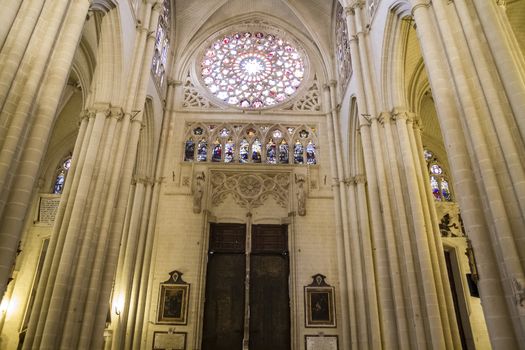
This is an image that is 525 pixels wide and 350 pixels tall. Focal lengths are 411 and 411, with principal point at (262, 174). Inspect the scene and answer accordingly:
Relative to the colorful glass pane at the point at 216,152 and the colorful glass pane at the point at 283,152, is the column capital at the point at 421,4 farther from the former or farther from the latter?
the colorful glass pane at the point at 216,152

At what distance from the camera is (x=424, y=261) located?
28.0ft

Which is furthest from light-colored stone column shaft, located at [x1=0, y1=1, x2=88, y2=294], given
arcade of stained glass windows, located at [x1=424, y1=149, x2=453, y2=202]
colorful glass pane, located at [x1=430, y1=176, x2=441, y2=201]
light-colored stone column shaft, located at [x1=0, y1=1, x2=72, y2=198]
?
colorful glass pane, located at [x1=430, y1=176, x2=441, y2=201]

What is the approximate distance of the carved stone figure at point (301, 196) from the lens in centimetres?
1570

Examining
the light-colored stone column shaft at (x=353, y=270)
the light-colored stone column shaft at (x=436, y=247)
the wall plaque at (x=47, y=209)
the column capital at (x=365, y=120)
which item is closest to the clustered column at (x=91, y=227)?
the column capital at (x=365, y=120)

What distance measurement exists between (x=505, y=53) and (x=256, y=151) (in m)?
11.6

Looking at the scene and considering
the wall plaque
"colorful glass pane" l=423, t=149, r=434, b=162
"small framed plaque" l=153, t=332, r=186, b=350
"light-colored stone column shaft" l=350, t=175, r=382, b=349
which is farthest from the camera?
"colorful glass pane" l=423, t=149, r=434, b=162

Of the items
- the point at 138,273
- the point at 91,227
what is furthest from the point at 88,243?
the point at 138,273

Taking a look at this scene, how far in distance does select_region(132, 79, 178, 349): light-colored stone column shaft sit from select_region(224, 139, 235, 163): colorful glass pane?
2.42m

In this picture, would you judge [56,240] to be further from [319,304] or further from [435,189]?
[435,189]

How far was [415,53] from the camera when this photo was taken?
12.3 meters

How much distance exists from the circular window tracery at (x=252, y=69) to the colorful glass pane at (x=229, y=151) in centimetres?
190

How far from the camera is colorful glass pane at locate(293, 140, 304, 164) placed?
56.0 ft

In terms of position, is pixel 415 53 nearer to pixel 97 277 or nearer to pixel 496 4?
pixel 496 4

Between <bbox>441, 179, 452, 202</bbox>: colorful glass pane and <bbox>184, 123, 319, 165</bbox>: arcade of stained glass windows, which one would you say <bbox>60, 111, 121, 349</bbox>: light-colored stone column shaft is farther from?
<bbox>441, 179, 452, 202</bbox>: colorful glass pane
